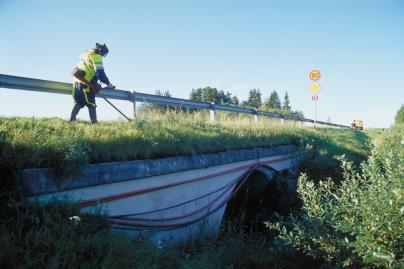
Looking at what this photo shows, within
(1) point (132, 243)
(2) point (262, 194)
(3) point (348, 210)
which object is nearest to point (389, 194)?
(3) point (348, 210)

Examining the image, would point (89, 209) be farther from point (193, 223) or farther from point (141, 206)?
point (193, 223)

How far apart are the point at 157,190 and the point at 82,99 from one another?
8.93ft

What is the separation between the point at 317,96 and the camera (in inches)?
695

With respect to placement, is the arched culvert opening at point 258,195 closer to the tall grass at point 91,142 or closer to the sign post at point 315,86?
the tall grass at point 91,142

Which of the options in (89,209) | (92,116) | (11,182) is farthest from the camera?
(92,116)

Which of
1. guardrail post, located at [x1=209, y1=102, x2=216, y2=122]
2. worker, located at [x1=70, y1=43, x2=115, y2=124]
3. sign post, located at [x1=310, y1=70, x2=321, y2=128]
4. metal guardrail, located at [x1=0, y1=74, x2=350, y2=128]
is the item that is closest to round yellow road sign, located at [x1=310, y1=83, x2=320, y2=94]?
sign post, located at [x1=310, y1=70, x2=321, y2=128]

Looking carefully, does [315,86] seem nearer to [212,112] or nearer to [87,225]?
[212,112]

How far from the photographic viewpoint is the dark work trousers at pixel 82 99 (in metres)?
6.73

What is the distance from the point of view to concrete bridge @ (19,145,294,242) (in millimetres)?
3987

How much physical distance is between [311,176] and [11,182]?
27.2ft

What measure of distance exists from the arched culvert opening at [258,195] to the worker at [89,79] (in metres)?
4.43

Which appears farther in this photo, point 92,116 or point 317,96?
point 317,96

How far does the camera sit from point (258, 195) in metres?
9.88

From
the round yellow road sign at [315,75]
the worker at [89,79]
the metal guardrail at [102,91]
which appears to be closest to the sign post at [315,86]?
the round yellow road sign at [315,75]
